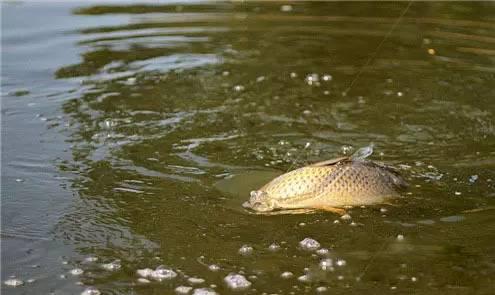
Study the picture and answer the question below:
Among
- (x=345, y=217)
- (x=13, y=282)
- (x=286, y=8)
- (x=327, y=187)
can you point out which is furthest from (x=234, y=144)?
(x=286, y=8)

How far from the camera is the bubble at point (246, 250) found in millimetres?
3971

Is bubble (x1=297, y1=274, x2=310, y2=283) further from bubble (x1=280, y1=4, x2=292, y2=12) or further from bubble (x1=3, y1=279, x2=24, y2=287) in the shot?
bubble (x1=280, y1=4, x2=292, y2=12)

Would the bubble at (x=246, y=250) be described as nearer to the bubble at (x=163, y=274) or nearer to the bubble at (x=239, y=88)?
the bubble at (x=163, y=274)

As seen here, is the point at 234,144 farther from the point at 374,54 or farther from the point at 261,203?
the point at 374,54

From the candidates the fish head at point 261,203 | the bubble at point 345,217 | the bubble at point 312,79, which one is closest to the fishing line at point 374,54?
the bubble at point 312,79

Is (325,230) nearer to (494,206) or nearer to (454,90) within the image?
(494,206)

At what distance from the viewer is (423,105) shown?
6.40 meters

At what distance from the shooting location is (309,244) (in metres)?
4.04

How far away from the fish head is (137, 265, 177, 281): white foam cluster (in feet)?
2.73

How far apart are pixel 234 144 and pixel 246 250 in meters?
1.65

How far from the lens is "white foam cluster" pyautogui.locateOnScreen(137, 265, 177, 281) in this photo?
373 cm

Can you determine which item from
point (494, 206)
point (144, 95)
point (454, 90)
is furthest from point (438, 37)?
point (494, 206)

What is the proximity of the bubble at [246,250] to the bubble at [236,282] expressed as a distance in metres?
0.26

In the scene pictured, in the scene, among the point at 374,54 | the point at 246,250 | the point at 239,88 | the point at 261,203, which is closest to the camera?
the point at 246,250
